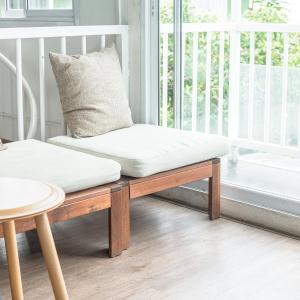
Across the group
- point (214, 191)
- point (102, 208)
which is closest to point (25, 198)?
point (102, 208)

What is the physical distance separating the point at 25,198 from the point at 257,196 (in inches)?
71.5

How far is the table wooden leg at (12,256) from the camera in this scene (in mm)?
1879

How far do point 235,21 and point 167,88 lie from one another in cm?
71

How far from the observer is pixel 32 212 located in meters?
1.66

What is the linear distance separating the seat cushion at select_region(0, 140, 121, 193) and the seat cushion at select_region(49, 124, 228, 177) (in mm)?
113

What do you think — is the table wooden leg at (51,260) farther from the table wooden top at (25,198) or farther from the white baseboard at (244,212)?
the white baseboard at (244,212)

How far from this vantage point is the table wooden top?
1.64 m

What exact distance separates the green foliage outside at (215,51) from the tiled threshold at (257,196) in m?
0.41

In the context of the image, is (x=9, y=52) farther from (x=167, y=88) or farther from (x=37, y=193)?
(x=37, y=193)

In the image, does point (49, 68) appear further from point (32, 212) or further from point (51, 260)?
point (32, 212)

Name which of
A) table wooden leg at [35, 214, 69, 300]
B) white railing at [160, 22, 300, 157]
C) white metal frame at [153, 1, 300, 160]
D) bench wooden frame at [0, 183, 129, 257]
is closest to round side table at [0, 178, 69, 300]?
table wooden leg at [35, 214, 69, 300]

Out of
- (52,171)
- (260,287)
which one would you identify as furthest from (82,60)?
(260,287)

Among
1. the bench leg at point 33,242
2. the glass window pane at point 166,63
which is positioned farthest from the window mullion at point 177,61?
the bench leg at point 33,242

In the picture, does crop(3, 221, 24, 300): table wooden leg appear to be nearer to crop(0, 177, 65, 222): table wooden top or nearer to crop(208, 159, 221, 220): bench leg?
crop(0, 177, 65, 222): table wooden top
